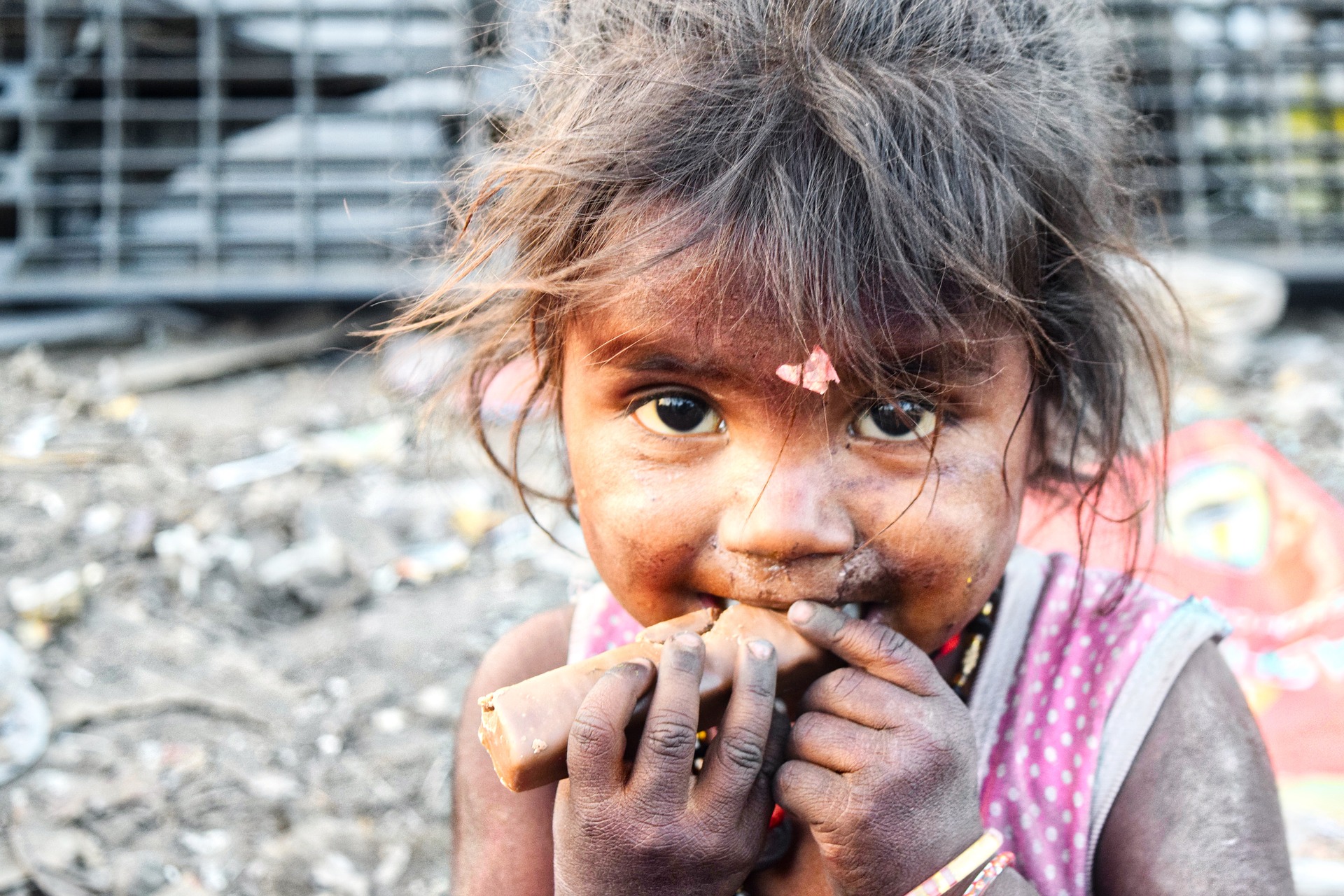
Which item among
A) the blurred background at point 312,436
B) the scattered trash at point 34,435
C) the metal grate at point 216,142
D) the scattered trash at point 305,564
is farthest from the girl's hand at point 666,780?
the metal grate at point 216,142

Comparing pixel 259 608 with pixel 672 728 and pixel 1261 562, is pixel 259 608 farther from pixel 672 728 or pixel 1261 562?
pixel 1261 562

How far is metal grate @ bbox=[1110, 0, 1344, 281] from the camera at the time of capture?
453cm

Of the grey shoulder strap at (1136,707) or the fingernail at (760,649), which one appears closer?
the fingernail at (760,649)

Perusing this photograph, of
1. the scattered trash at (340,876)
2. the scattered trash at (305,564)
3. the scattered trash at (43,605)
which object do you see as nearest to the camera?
the scattered trash at (340,876)

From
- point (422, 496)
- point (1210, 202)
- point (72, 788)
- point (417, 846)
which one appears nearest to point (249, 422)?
point (422, 496)

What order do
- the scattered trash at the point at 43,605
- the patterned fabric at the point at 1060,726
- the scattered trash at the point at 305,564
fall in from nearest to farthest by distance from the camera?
the patterned fabric at the point at 1060,726 → the scattered trash at the point at 43,605 → the scattered trash at the point at 305,564

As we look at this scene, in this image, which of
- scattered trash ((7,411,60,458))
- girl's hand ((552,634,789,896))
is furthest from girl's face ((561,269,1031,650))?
scattered trash ((7,411,60,458))

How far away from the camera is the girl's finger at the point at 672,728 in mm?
1060

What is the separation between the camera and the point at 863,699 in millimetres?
1125

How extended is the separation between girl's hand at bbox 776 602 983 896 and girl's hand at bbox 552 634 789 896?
58mm

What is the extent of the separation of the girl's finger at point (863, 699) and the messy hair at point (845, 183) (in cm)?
33

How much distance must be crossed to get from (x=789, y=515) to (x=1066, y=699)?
24.4 inches

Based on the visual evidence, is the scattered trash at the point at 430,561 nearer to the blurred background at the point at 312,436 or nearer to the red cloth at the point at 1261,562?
the blurred background at the point at 312,436

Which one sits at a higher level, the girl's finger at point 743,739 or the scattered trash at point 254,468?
the girl's finger at point 743,739
